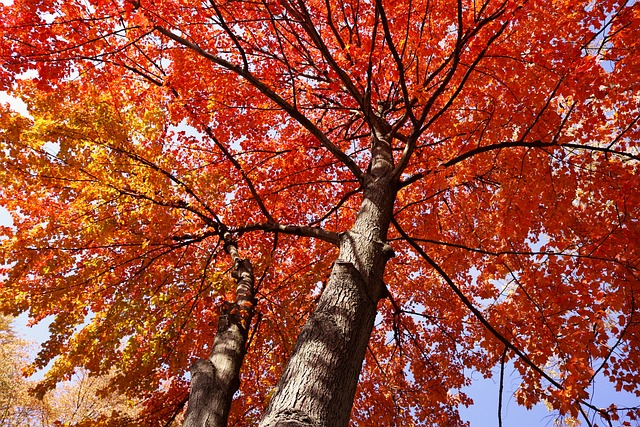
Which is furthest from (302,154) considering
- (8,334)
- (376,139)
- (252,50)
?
(8,334)

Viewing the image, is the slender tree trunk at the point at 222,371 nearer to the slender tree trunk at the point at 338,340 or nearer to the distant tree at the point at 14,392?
the slender tree trunk at the point at 338,340

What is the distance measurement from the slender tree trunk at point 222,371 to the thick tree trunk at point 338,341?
98cm

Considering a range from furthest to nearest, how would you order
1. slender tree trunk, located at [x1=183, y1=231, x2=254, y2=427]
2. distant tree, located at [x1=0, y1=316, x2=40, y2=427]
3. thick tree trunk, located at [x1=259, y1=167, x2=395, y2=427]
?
distant tree, located at [x1=0, y1=316, x2=40, y2=427], slender tree trunk, located at [x1=183, y1=231, x2=254, y2=427], thick tree trunk, located at [x1=259, y1=167, x2=395, y2=427]

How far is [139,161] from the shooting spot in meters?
5.89

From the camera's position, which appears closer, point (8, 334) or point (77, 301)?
point (77, 301)

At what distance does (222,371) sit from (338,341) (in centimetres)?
131


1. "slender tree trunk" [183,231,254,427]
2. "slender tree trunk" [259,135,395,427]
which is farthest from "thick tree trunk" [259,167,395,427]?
"slender tree trunk" [183,231,254,427]

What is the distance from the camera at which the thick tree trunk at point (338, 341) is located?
7.90 ft

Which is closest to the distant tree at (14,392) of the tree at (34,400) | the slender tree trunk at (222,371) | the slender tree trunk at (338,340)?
the tree at (34,400)

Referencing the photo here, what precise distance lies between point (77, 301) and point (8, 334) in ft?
60.0

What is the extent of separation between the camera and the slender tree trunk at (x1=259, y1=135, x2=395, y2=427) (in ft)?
7.91

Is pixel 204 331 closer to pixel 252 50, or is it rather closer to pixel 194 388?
pixel 194 388

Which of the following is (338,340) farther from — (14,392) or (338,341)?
(14,392)

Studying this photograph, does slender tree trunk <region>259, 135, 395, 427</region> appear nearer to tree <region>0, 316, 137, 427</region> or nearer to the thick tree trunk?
the thick tree trunk
